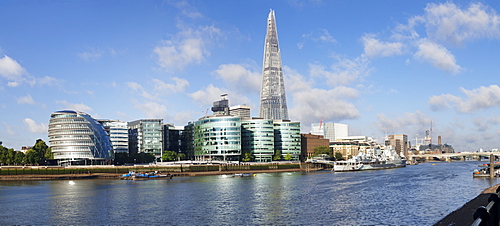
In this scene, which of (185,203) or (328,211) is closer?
(328,211)

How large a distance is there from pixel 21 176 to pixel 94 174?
2307 centimetres

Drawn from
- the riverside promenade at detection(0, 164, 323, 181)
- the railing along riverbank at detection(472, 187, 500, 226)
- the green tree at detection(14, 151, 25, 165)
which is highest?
the railing along riverbank at detection(472, 187, 500, 226)

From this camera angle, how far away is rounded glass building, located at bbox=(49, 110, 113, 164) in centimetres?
19412

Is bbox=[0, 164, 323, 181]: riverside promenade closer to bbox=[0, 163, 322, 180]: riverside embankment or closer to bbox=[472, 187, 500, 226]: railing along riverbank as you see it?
bbox=[0, 163, 322, 180]: riverside embankment

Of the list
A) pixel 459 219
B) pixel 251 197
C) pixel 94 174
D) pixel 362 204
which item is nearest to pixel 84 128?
pixel 94 174

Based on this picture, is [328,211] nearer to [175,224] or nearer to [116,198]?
[175,224]

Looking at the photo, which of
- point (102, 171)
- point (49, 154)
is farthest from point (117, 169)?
point (49, 154)

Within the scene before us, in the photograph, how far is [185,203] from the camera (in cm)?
6912

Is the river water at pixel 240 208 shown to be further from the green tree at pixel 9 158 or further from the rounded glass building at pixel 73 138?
the rounded glass building at pixel 73 138

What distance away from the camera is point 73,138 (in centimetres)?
19412

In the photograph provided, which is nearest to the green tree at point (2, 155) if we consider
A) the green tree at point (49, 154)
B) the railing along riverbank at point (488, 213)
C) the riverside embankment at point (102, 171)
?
the riverside embankment at point (102, 171)

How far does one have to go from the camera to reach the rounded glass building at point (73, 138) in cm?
19412

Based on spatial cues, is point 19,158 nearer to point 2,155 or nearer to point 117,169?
point 2,155

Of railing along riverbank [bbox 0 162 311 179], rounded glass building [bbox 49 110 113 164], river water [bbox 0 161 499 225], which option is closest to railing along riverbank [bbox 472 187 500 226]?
river water [bbox 0 161 499 225]
